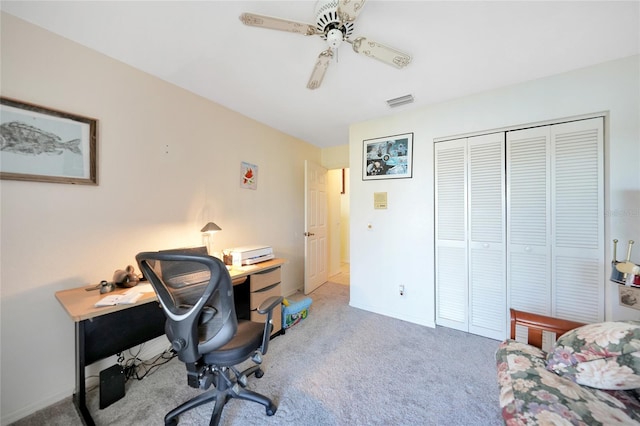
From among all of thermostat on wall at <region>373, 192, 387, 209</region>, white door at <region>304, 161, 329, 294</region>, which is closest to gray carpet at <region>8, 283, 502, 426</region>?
white door at <region>304, 161, 329, 294</region>

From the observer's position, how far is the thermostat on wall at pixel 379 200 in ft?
9.12

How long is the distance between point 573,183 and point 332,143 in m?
2.93

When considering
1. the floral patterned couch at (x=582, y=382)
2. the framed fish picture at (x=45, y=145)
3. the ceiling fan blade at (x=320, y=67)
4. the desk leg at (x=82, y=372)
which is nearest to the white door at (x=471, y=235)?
the floral patterned couch at (x=582, y=382)

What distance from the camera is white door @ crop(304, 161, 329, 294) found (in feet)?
11.0

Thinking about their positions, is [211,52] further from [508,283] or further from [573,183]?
[508,283]

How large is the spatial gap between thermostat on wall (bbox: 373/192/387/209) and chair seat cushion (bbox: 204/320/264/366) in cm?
197

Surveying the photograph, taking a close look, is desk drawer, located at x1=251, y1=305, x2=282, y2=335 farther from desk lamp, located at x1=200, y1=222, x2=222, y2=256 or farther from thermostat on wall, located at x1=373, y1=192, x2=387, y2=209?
thermostat on wall, located at x1=373, y1=192, x2=387, y2=209

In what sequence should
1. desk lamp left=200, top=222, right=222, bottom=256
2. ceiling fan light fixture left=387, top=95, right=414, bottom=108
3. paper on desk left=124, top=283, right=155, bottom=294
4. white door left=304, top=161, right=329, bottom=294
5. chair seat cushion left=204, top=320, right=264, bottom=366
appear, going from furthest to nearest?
white door left=304, top=161, right=329, bottom=294
ceiling fan light fixture left=387, top=95, right=414, bottom=108
desk lamp left=200, top=222, right=222, bottom=256
paper on desk left=124, top=283, right=155, bottom=294
chair seat cushion left=204, top=320, right=264, bottom=366

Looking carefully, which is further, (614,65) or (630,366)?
(614,65)

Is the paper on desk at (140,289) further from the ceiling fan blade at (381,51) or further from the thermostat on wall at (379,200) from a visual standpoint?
the thermostat on wall at (379,200)

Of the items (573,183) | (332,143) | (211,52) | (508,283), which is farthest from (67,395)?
(573,183)

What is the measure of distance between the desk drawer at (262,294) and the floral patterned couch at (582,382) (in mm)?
1832

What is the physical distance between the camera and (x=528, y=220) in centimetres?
207

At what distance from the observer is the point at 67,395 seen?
1.53 metres
